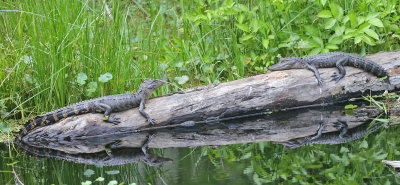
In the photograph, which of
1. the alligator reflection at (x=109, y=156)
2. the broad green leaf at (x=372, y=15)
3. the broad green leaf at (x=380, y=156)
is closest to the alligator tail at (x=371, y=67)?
the broad green leaf at (x=372, y=15)

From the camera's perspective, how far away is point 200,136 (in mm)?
5402

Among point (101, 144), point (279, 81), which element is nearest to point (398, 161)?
point (279, 81)

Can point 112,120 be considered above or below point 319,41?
below

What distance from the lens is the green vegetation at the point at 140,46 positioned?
5.97 metres

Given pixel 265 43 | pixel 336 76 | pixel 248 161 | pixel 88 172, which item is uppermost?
pixel 265 43

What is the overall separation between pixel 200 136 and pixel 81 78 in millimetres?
1820

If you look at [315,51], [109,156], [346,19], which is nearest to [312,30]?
[315,51]

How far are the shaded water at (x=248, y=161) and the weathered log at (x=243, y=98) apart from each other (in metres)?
0.27

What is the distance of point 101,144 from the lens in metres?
5.35

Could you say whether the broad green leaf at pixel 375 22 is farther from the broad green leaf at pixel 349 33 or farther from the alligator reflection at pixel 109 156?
the alligator reflection at pixel 109 156

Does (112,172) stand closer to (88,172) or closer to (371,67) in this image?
(88,172)

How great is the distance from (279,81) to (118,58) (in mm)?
2191

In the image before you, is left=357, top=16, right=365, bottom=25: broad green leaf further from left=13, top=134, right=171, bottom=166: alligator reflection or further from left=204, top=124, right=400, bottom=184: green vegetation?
left=13, top=134, right=171, bottom=166: alligator reflection

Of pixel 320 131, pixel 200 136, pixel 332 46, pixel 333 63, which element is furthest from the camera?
pixel 332 46
